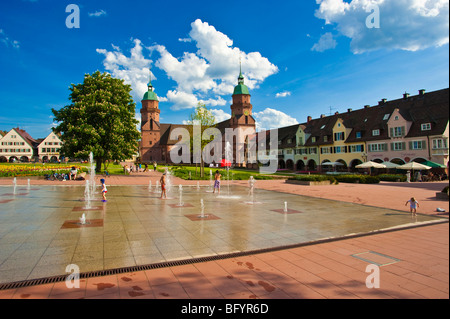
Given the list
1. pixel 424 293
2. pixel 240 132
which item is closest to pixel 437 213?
pixel 424 293

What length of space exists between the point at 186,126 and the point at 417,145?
75.1 meters

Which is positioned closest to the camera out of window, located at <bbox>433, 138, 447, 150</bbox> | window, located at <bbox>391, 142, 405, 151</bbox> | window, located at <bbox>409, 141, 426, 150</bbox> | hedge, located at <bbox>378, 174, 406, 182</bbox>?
hedge, located at <bbox>378, 174, 406, 182</bbox>

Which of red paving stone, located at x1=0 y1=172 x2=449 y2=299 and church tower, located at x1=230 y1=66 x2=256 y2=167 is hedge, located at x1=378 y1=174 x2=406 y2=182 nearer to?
red paving stone, located at x1=0 y1=172 x2=449 y2=299

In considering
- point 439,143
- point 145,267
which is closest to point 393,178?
point 439,143

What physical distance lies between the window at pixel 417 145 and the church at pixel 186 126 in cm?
4026

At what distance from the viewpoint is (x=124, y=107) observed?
40.3 m

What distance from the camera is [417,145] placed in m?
39.0

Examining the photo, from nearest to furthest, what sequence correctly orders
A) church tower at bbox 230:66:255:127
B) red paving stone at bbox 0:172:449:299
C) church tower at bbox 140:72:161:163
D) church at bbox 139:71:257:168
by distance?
red paving stone at bbox 0:172:449:299, church at bbox 139:71:257:168, church tower at bbox 230:66:255:127, church tower at bbox 140:72:161:163

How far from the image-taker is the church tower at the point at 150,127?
339 ft

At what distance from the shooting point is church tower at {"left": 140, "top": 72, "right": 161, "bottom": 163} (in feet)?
339

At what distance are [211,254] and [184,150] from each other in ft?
307

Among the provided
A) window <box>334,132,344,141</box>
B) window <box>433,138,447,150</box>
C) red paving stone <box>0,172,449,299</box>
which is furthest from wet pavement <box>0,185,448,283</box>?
window <box>334,132,344,141</box>

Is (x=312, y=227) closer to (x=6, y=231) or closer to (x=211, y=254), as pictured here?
(x=211, y=254)

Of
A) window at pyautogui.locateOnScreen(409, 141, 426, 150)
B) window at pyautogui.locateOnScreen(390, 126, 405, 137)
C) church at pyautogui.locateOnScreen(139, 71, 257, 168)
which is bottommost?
window at pyautogui.locateOnScreen(409, 141, 426, 150)
